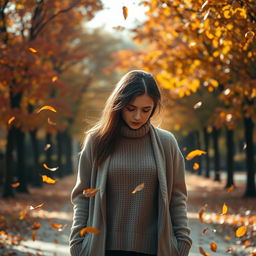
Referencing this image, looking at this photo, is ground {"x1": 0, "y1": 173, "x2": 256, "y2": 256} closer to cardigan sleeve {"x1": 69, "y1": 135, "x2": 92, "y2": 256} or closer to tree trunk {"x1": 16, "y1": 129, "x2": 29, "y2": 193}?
cardigan sleeve {"x1": 69, "y1": 135, "x2": 92, "y2": 256}

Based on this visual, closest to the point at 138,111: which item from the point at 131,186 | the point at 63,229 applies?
the point at 131,186

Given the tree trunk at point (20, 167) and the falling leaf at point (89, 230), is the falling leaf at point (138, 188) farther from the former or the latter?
the tree trunk at point (20, 167)

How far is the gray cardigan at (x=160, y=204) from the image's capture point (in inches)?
127

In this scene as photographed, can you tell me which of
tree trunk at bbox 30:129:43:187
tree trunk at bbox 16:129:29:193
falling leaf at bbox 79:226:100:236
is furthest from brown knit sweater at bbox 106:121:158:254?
tree trunk at bbox 30:129:43:187

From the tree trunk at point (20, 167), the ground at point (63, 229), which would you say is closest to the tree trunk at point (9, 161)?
the ground at point (63, 229)

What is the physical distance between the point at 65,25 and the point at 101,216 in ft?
57.5

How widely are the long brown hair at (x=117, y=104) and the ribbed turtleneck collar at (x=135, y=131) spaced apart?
32 mm

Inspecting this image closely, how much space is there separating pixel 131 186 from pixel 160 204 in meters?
0.20

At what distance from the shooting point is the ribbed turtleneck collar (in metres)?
3.42

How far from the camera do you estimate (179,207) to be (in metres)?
3.42

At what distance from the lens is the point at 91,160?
3.47 meters

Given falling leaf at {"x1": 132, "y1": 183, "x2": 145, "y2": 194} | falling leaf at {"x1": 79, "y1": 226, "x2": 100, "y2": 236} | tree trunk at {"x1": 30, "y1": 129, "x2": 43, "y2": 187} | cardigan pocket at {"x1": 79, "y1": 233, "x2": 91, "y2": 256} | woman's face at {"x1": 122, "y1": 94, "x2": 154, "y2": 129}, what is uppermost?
woman's face at {"x1": 122, "y1": 94, "x2": 154, "y2": 129}

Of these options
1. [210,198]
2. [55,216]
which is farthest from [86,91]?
[55,216]

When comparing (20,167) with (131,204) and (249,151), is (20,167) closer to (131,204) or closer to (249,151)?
(249,151)
